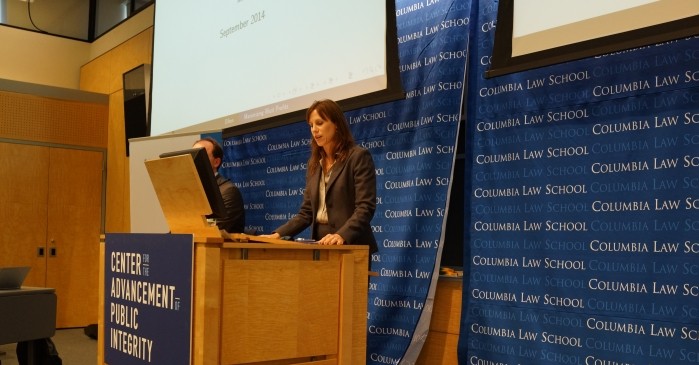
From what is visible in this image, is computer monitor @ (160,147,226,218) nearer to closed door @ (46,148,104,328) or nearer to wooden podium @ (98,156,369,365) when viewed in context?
wooden podium @ (98,156,369,365)

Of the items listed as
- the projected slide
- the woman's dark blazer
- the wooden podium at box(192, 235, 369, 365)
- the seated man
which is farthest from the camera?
the seated man

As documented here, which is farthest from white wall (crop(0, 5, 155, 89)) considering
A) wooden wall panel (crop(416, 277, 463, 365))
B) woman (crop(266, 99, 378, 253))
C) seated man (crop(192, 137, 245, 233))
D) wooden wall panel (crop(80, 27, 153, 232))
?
wooden wall panel (crop(416, 277, 463, 365))

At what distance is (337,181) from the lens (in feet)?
8.95

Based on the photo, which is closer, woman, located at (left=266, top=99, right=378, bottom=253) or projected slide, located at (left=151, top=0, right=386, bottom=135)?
woman, located at (left=266, top=99, right=378, bottom=253)

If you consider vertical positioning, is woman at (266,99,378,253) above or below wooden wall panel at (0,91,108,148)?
below

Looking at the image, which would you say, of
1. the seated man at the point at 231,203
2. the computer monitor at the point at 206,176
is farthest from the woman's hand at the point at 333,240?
the seated man at the point at 231,203

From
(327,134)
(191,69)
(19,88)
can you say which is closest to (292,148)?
(191,69)

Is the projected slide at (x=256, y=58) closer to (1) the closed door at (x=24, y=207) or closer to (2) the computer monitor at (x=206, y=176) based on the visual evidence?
(2) the computer monitor at (x=206, y=176)

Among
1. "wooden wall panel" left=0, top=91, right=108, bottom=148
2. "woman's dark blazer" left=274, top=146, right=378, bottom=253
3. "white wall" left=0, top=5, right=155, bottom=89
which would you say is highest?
"white wall" left=0, top=5, right=155, bottom=89

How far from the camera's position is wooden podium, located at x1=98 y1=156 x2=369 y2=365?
1.92m

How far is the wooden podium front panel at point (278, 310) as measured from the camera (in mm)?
Result: 1971

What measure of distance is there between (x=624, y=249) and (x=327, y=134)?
1227mm

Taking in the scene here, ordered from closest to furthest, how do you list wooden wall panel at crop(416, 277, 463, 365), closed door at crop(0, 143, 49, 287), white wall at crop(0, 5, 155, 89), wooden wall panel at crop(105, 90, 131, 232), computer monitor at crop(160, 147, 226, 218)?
computer monitor at crop(160, 147, 226, 218)
wooden wall panel at crop(416, 277, 463, 365)
closed door at crop(0, 143, 49, 287)
wooden wall panel at crop(105, 90, 131, 232)
white wall at crop(0, 5, 155, 89)

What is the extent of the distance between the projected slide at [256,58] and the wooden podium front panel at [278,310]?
143 cm
